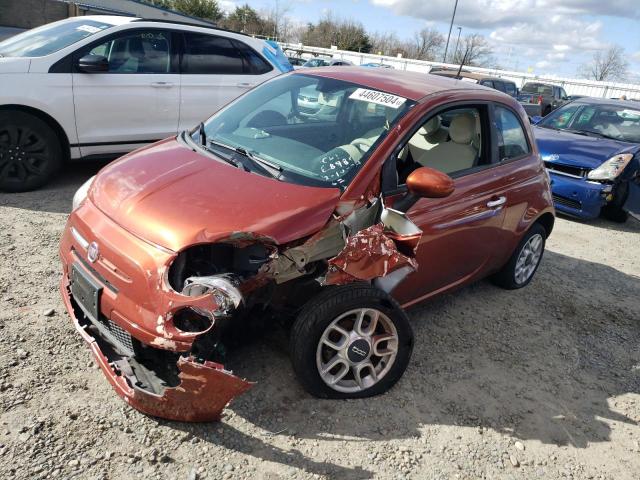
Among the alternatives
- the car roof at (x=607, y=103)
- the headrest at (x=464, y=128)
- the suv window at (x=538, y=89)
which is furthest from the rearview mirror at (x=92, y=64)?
the suv window at (x=538, y=89)

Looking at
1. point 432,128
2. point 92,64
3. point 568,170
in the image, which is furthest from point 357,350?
point 568,170

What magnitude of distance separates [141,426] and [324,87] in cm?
249

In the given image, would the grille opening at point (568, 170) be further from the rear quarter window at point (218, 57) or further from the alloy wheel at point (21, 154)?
the alloy wheel at point (21, 154)

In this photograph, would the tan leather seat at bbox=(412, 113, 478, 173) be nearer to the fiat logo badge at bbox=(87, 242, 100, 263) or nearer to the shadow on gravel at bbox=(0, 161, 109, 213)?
the fiat logo badge at bbox=(87, 242, 100, 263)

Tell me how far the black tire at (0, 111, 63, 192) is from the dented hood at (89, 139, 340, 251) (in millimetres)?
2717

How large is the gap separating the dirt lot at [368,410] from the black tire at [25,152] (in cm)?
110

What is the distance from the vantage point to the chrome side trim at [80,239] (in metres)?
2.70

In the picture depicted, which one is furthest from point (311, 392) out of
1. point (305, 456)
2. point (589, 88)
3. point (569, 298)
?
point (589, 88)

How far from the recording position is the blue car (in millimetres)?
7012

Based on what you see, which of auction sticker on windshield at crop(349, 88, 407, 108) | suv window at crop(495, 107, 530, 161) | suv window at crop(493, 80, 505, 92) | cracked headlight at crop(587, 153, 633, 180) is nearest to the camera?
auction sticker on windshield at crop(349, 88, 407, 108)

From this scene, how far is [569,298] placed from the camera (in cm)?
484

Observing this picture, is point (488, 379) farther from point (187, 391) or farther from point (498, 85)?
point (498, 85)

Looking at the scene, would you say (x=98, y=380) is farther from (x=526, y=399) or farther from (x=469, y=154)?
(x=469, y=154)

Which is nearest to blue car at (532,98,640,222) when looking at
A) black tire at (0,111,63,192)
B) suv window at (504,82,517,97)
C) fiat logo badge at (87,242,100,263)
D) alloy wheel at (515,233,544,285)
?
alloy wheel at (515,233,544,285)
